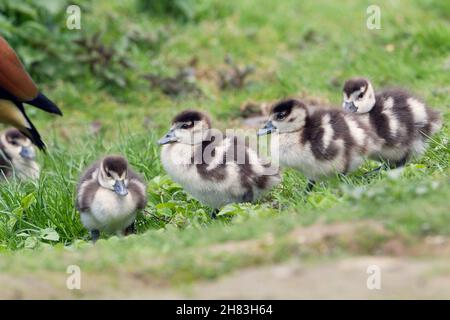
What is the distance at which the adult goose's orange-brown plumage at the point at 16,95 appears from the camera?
26.9 ft

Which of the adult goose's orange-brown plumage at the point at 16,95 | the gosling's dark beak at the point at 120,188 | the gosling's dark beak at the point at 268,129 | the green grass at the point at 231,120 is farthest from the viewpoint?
the adult goose's orange-brown plumage at the point at 16,95

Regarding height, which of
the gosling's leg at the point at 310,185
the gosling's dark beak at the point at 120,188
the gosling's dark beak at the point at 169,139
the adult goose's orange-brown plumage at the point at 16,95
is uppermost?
the adult goose's orange-brown plumage at the point at 16,95

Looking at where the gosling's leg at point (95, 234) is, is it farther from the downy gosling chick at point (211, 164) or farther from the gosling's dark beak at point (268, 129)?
the gosling's dark beak at point (268, 129)

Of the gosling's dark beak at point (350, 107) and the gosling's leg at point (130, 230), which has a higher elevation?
the gosling's dark beak at point (350, 107)

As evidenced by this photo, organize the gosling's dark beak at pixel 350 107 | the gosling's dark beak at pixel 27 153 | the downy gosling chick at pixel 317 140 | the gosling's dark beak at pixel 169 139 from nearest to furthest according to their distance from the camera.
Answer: the downy gosling chick at pixel 317 140
the gosling's dark beak at pixel 169 139
the gosling's dark beak at pixel 350 107
the gosling's dark beak at pixel 27 153

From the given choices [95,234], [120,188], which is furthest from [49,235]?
[120,188]

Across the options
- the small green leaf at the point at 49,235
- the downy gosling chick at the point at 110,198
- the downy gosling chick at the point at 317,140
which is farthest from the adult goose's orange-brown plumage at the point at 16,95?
the downy gosling chick at the point at 317,140

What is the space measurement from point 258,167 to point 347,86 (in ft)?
3.17

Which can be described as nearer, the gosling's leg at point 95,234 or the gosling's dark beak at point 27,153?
the gosling's leg at point 95,234

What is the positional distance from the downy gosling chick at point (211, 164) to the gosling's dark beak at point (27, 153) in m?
2.54

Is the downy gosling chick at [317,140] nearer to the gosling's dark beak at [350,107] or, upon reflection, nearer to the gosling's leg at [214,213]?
the gosling's dark beak at [350,107]

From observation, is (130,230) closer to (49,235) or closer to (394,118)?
(49,235)

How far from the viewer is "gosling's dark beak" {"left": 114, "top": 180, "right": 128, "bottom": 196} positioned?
234 inches
